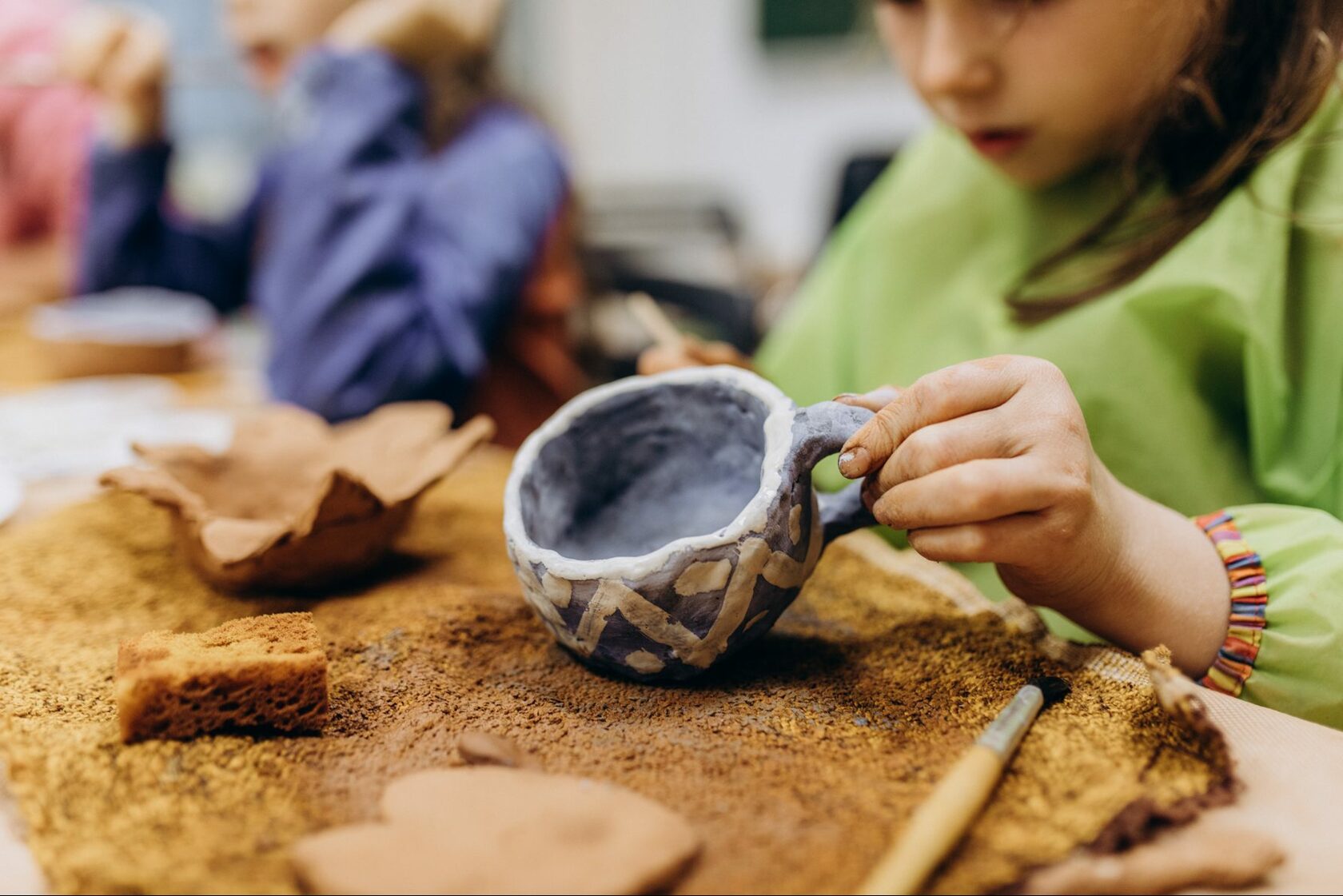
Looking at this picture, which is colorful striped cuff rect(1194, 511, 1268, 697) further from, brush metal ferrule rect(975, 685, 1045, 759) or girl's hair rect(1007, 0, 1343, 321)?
girl's hair rect(1007, 0, 1343, 321)

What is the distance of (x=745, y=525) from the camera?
45cm

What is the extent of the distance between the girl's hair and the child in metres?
0.80

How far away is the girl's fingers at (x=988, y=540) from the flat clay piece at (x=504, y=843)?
7.4 inches

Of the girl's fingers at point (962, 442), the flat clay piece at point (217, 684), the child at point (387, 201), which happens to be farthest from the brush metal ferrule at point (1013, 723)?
the child at point (387, 201)

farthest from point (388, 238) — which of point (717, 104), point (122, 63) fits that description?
point (717, 104)

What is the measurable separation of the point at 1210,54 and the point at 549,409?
0.98 meters

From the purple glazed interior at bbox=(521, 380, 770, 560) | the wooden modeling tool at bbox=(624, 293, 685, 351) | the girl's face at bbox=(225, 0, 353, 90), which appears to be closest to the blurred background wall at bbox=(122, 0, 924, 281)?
the girl's face at bbox=(225, 0, 353, 90)

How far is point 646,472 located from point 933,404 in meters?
0.22

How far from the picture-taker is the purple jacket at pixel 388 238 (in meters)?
1.22

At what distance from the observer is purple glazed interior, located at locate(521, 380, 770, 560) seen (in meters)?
0.57

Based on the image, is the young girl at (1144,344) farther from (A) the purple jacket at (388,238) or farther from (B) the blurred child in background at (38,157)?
(B) the blurred child in background at (38,157)

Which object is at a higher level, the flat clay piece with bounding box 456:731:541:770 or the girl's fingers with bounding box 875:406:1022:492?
the girl's fingers with bounding box 875:406:1022:492

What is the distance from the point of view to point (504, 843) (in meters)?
0.35

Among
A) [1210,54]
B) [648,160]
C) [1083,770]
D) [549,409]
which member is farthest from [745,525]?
[648,160]
